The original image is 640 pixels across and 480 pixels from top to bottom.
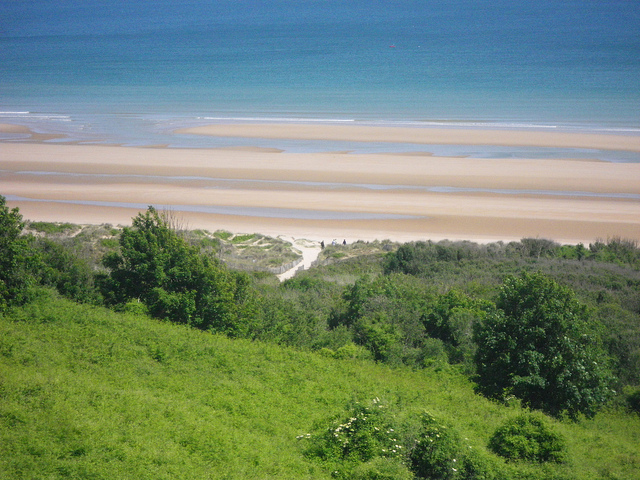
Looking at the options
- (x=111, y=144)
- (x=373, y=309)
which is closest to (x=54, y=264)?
(x=373, y=309)

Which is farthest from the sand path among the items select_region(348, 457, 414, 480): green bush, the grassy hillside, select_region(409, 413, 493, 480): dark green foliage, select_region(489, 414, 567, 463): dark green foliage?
select_region(348, 457, 414, 480): green bush

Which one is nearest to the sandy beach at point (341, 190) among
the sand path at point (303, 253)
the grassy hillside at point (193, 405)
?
the sand path at point (303, 253)

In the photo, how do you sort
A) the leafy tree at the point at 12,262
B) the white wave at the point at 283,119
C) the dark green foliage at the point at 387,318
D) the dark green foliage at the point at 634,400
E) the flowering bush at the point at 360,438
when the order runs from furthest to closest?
the white wave at the point at 283,119, the dark green foliage at the point at 387,318, the leafy tree at the point at 12,262, the dark green foliage at the point at 634,400, the flowering bush at the point at 360,438

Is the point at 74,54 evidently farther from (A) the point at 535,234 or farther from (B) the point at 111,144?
(A) the point at 535,234

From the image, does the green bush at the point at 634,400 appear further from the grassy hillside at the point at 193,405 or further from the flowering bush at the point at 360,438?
the flowering bush at the point at 360,438

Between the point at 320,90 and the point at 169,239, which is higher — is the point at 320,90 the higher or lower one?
the higher one

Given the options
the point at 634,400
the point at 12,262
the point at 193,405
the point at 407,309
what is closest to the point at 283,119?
the point at 407,309

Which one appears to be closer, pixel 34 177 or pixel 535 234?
pixel 535 234
